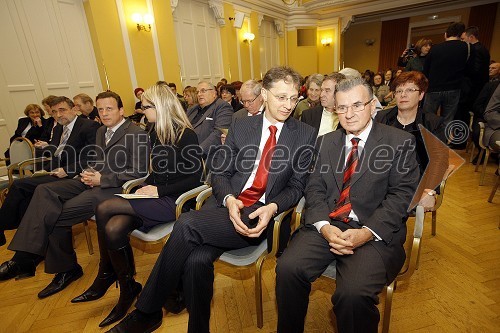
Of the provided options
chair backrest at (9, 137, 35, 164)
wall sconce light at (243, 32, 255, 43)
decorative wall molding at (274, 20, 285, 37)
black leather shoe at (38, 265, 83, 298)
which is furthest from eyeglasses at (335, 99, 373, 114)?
decorative wall molding at (274, 20, 285, 37)

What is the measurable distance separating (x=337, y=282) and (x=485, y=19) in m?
14.0

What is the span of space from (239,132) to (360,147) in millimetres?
801

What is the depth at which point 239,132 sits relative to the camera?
1880 millimetres

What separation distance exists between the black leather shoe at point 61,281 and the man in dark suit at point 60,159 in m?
0.81

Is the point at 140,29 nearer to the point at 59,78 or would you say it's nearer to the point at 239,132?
the point at 59,78

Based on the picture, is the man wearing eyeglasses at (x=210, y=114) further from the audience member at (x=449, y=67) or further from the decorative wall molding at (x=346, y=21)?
the decorative wall molding at (x=346, y=21)

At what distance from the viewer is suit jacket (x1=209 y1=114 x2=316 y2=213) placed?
5.54 feet

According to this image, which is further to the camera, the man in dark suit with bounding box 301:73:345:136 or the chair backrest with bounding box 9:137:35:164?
the chair backrest with bounding box 9:137:35:164

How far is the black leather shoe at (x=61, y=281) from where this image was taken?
6.65 ft

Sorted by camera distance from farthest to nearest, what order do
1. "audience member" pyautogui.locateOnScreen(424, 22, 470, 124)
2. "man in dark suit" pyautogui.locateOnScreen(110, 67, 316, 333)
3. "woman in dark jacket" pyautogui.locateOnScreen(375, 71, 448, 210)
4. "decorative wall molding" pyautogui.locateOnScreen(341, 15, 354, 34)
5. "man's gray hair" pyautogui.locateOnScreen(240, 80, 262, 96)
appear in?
"decorative wall molding" pyautogui.locateOnScreen(341, 15, 354, 34)
"audience member" pyautogui.locateOnScreen(424, 22, 470, 124)
"man's gray hair" pyautogui.locateOnScreen(240, 80, 262, 96)
"woman in dark jacket" pyautogui.locateOnScreen(375, 71, 448, 210)
"man in dark suit" pyautogui.locateOnScreen(110, 67, 316, 333)

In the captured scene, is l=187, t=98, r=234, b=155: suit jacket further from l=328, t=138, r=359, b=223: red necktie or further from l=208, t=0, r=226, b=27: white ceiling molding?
l=208, t=0, r=226, b=27: white ceiling molding

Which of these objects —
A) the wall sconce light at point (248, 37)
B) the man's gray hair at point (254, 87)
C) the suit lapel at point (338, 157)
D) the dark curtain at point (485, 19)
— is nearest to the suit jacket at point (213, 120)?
the man's gray hair at point (254, 87)

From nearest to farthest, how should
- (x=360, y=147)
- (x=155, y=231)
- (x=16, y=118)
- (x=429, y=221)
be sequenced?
(x=360, y=147)
(x=155, y=231)
(x=429, y=221)
(x=16, y=118)

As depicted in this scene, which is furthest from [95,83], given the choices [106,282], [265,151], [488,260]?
[488,260]
